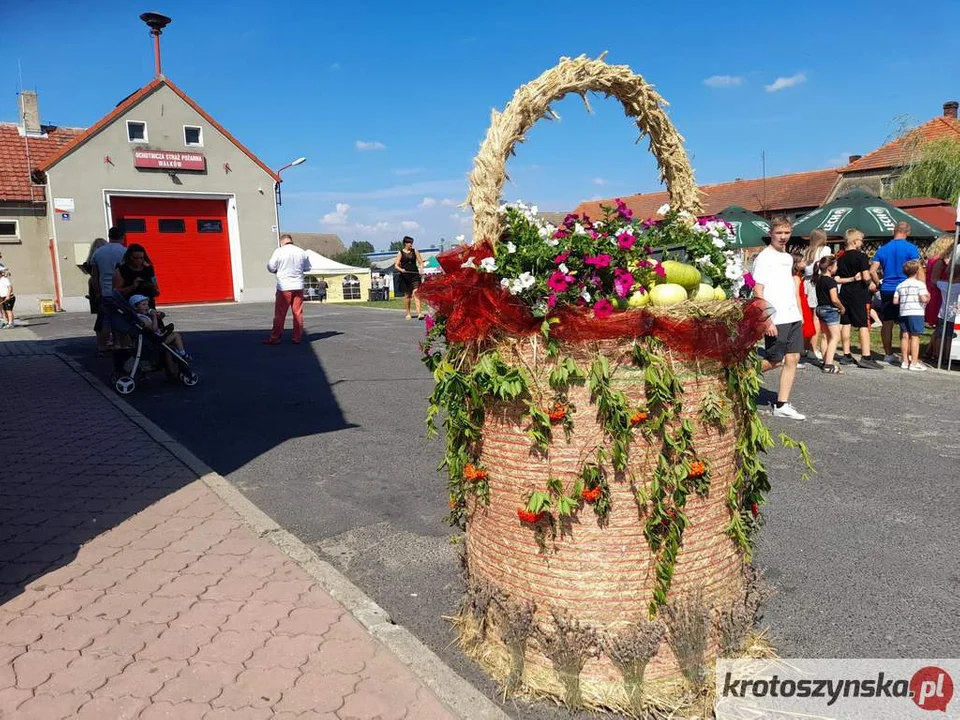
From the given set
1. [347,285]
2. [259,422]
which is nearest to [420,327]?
[259,422]

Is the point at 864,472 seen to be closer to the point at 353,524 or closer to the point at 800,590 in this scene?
the point at 800,590

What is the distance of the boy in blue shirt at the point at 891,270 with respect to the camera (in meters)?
10.2

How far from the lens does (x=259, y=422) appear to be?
720 centimetres

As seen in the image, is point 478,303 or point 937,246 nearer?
point 478,303

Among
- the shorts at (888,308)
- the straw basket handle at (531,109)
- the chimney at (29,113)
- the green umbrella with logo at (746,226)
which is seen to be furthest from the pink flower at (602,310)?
the chimney at (29,113)

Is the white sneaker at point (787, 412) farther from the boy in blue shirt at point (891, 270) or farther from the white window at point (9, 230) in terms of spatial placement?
the white window at point (9, 230)

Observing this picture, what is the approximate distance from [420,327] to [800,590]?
40.0ft

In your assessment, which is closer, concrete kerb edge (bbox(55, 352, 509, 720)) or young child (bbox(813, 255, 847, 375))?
concrete kerb edge (bbox(55, 352, 509, 720))

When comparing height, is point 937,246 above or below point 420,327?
above

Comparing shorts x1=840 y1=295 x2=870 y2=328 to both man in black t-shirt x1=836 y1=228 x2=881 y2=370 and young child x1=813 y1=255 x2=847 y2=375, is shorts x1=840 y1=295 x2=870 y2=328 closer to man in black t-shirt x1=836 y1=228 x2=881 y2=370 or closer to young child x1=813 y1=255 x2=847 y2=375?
man in black t-shirt x1=836 y1=228 x2=881 y2=370

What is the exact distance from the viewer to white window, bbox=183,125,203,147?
84.6 feet

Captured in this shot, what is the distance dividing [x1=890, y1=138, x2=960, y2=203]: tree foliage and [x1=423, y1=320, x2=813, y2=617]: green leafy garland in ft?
104

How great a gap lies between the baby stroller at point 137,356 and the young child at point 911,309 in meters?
9.53

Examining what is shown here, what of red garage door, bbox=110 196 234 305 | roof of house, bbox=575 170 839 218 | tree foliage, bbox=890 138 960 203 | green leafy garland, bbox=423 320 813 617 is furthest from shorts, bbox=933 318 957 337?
roof of house, bbox=575 170 839 218
